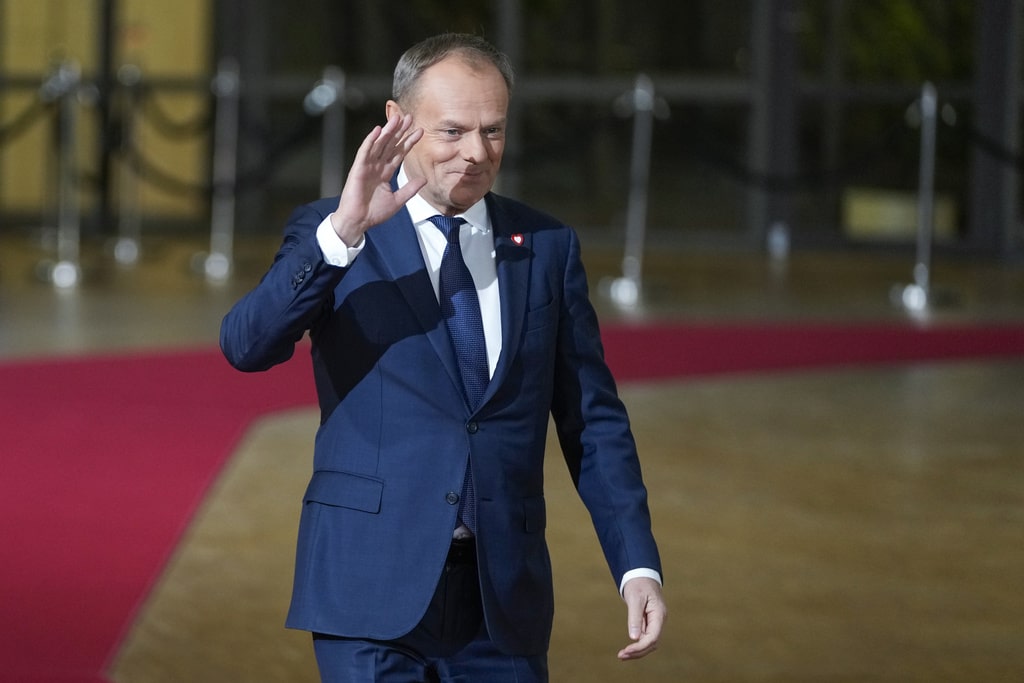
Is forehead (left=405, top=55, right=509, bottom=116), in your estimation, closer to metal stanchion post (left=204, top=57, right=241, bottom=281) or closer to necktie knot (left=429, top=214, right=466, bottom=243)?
necktie knot (left=429, top=214, right=466, bottom=243)

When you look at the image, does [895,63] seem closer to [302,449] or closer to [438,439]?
[302,449]

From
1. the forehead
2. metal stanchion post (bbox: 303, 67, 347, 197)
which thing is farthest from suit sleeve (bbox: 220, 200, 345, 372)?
metal stanchion post (bbox: 303, 67, 347, 197)

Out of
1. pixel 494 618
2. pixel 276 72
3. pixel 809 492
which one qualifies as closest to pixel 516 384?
pixel 494 618

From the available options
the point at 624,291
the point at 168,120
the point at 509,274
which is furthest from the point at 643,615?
the point at 168,120

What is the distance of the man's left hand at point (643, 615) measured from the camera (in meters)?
2.20

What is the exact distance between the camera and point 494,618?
2.21 meters

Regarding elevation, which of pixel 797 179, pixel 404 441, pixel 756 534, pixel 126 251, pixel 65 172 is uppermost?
pixel 797 179

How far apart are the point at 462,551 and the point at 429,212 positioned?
19.0 inches

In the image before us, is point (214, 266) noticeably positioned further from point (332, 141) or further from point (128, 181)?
point (128, 181)

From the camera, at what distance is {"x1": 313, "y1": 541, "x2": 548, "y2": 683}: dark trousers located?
218 cm

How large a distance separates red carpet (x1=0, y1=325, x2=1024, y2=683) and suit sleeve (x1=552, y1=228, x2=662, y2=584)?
5.46ft

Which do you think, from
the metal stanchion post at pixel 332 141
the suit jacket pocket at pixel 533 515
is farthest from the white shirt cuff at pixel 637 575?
the metal stanchion post at pixel 332 141

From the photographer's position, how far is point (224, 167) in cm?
1308

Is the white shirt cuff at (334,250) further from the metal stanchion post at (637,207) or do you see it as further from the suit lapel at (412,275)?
the metal stanchion post at (637,207)
